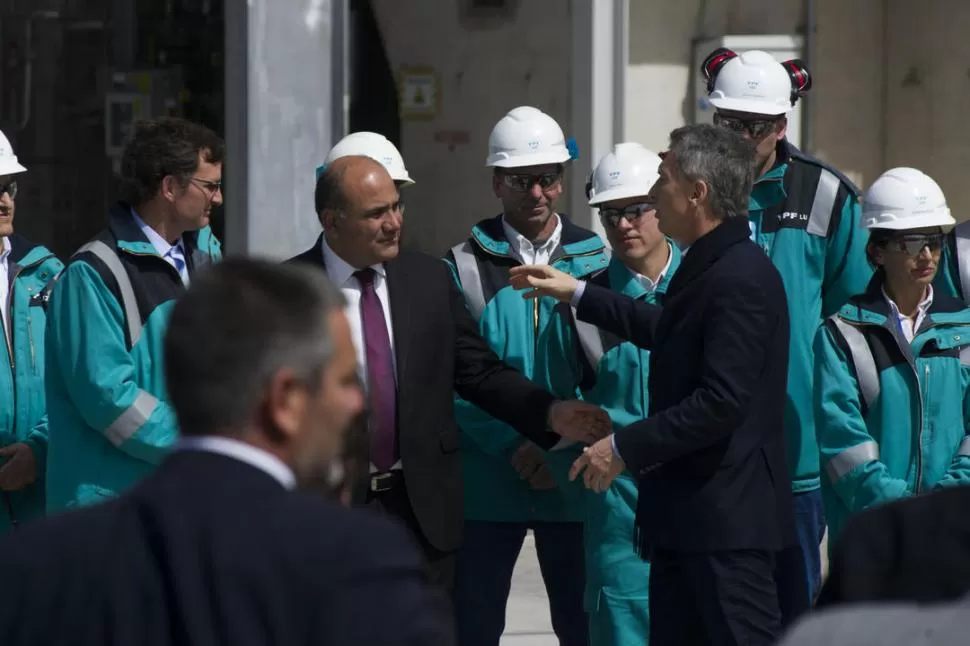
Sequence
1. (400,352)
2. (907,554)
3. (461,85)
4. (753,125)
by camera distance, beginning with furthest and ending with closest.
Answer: (461,85) → (753,125) → (400,352) → (907,554)

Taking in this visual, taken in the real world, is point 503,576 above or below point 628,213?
below

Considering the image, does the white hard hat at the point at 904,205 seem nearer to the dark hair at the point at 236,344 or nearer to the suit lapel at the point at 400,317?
the suit lapel at the point at 400,317

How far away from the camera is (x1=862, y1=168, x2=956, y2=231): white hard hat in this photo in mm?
4871

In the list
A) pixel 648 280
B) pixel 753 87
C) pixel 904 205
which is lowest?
pixel 648 280

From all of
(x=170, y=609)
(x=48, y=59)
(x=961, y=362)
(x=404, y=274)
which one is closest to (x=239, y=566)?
(x=170, y=609)

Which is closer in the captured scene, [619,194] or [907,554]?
[907,554]

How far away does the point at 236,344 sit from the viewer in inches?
80.9

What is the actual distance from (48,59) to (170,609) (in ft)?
27.5

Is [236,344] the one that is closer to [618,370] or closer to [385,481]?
[385,481]

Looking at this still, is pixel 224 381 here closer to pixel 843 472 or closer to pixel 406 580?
pixel 406 580

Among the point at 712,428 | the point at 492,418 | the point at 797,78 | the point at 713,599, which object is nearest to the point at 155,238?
the point at 492,418

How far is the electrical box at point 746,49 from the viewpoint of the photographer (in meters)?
8.38

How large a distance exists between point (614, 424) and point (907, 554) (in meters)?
3.05

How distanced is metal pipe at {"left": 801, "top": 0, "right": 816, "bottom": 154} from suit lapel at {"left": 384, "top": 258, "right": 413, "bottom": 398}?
14.9ft
